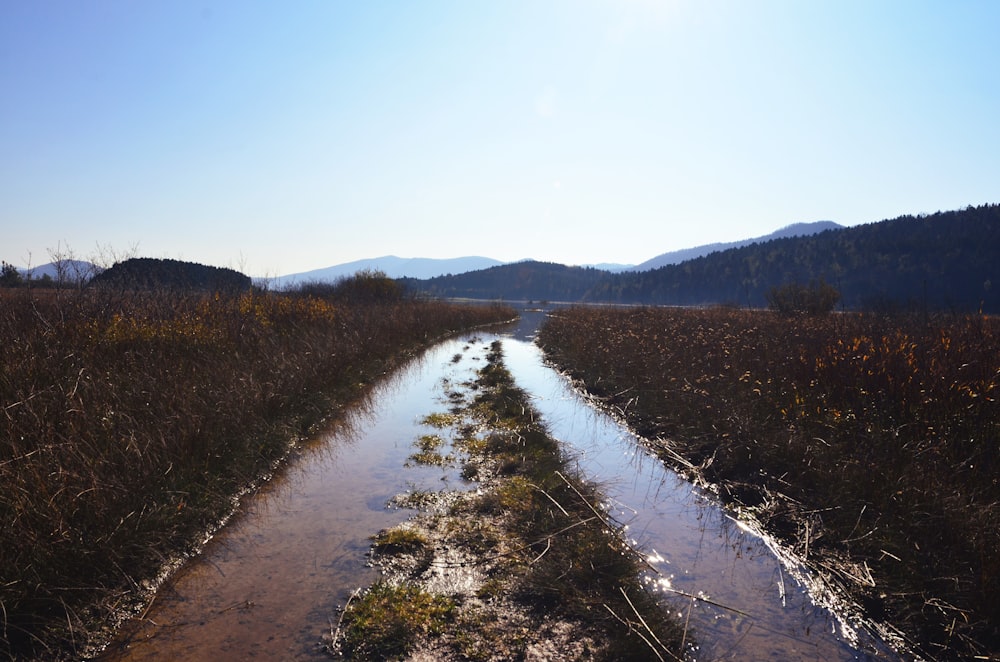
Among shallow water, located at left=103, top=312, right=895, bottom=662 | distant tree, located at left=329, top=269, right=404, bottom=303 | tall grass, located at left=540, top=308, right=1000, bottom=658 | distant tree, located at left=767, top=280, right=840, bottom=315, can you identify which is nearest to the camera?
shallow water, located at left=103, top=312, right=895, bottom=662

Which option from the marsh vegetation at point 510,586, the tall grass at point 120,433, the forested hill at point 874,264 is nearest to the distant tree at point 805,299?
the tall grass at point 120,433

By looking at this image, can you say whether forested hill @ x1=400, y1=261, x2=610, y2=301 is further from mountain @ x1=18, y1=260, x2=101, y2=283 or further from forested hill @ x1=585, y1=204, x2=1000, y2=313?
mountain @ x1=18, y1=260, x2=101, y2=283

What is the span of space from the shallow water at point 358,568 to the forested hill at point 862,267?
56700 millimetres

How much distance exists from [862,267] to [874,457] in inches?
4380

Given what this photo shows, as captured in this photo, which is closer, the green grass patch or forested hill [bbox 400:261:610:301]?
the green grass patch

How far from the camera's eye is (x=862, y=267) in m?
95.2

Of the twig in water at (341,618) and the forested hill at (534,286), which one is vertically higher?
the forested hill at (534,286)

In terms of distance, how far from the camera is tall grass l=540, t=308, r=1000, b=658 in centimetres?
429

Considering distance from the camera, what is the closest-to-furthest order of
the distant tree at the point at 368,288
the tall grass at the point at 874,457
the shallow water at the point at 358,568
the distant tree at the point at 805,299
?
1. the shallow water at the point at 358,568
2. the tall grass at the point at 874,457
3. the distant tree at the point at 805,299
4. the distant tree at the point at 368,288

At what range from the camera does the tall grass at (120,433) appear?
3908 millimetres

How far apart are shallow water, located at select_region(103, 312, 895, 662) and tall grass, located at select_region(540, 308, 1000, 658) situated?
0.66 m

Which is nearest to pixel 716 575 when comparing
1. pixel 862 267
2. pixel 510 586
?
pixel 510 586

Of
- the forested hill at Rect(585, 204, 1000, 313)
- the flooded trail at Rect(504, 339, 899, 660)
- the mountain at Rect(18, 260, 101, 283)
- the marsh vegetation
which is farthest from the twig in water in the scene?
the forested hill at Rect(585, 204, 1000, 313)

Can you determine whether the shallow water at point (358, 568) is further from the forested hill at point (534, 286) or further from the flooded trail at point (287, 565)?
the forested hill at point (534, 286)
